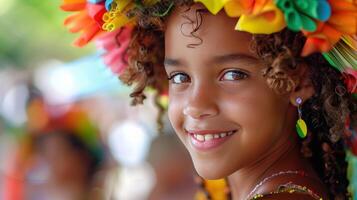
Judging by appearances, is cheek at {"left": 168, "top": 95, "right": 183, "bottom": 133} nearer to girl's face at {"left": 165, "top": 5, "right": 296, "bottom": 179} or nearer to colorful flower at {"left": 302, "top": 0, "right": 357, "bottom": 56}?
girl's face at {"left": 165, "top": 5, "right": 296, "bottom": 179}

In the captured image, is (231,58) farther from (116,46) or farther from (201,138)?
(116,46)

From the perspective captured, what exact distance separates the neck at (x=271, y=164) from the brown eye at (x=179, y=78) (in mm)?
337

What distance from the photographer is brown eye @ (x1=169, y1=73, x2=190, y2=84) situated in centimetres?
244

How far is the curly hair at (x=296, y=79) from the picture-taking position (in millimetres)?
2256

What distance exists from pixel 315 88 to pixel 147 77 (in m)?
0.66

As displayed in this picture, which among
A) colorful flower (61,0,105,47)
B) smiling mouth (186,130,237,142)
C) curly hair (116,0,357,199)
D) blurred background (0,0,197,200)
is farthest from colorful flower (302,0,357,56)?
blurred background (0,0,197,200)

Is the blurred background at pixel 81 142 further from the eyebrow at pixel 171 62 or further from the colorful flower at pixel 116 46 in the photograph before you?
the eyebrow at pixel 171 62

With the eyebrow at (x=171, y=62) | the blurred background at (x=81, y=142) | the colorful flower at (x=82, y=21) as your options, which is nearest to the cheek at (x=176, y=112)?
the eyebrow at (x=171, y=62)

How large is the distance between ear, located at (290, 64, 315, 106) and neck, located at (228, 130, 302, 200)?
147 mm

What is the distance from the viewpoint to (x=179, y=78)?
8.09 feet

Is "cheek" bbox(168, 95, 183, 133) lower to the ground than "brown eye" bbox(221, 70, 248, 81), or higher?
lower

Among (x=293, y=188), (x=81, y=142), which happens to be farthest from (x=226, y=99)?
→ (x=81, y=142)

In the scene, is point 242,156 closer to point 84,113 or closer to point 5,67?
point 84,113

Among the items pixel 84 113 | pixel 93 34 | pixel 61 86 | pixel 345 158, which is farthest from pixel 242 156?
pixel 61 86
